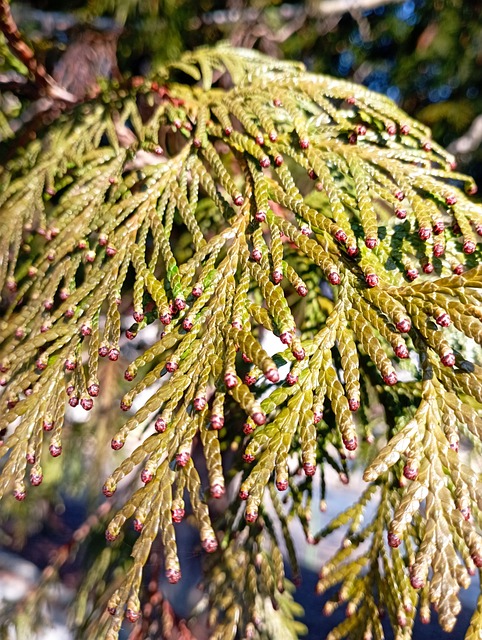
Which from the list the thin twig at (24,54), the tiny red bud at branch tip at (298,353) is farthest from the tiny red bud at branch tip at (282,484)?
the thin twig at (24,54)

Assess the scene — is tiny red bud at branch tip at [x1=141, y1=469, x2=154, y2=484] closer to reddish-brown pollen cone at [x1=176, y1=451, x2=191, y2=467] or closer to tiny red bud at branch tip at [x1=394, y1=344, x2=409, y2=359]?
reddish-brown pollen cone at [x1=176, y1=451, x2=191, y2=467]

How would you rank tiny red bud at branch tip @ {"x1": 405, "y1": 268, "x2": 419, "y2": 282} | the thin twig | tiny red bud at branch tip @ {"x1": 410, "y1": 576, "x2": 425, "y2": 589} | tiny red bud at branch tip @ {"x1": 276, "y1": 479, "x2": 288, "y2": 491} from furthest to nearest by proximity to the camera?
the thin twig, tiny red bud at branch tip @ {"x1": 405, "y1": 268, "x2": 419, "y2": 282}, tiny red bud at branch tip @ {"x1": 276, "y1": 479, "x2": 288, "y2": 491}, tiny red bud at branch tip @ {"x1": 410, "y1": 576, "x2": 425, "y2": 589}

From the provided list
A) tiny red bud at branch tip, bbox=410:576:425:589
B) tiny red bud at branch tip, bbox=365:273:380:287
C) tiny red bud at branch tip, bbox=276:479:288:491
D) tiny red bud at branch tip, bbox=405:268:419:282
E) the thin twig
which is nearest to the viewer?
tiny red bud at branch tip, bbox=410:576:425:589

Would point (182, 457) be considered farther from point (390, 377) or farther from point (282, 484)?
point (390, 377)

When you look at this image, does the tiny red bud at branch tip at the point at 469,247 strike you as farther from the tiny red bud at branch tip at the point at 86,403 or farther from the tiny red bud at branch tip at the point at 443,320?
the tiny red bud at branch tip at the point at 86,403

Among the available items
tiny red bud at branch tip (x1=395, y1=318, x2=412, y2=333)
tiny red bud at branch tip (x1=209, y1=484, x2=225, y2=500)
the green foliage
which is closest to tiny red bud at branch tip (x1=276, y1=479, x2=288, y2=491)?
the green foliage

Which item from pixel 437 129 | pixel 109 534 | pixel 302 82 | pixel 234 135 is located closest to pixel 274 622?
pixel 109 534

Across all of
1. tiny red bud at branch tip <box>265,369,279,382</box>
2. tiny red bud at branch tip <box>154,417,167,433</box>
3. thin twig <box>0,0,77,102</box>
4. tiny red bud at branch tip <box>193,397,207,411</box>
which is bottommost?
tiny red bud at branch tip <box>265,369,279,382</box>

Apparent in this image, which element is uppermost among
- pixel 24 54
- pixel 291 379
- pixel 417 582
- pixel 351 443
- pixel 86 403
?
pixel 24 54

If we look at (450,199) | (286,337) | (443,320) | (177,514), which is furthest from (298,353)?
(450,199)
